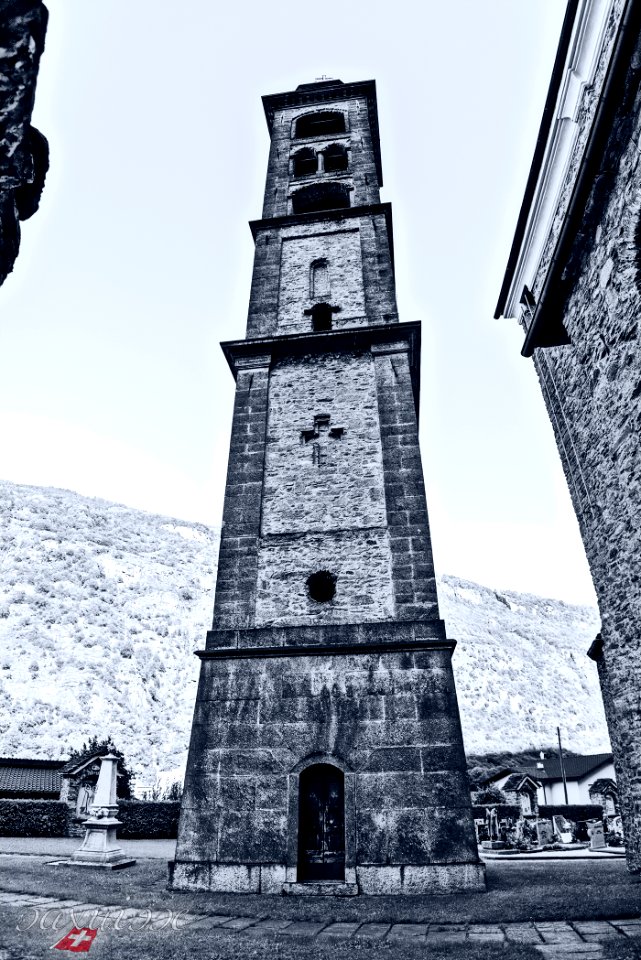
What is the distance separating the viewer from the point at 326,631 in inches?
380

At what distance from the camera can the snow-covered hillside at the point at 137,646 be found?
41750 millimetres

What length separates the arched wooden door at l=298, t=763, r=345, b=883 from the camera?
8320mm

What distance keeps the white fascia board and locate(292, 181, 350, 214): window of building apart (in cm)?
736

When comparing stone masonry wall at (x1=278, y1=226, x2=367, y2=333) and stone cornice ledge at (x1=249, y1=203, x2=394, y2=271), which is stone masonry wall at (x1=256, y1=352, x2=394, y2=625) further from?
stone cornice ledge at (x1=249, y1=203, x2=394, y2=271)

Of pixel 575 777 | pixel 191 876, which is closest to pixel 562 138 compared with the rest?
pixel 191 876

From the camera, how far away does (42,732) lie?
126 feet

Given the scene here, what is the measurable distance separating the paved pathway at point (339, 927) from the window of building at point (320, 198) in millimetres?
16131

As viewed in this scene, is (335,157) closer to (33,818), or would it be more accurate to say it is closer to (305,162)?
(305,162)

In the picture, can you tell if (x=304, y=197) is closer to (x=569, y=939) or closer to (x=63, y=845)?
(x=569, y=939)

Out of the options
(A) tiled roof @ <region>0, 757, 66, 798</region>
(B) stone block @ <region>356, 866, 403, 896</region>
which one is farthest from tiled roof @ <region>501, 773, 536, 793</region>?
(A) tiled roof @ <region>0, 757, 66, 798</region>

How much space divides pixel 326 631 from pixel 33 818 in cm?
1572

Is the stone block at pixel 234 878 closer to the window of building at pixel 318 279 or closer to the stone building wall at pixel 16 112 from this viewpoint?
Result: the stone building wall at pixel 16 112

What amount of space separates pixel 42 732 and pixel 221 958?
40.2 meters

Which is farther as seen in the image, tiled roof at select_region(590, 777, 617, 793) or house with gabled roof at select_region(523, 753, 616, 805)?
house with gabled roof at select_region(523, 753, 616, 805)
